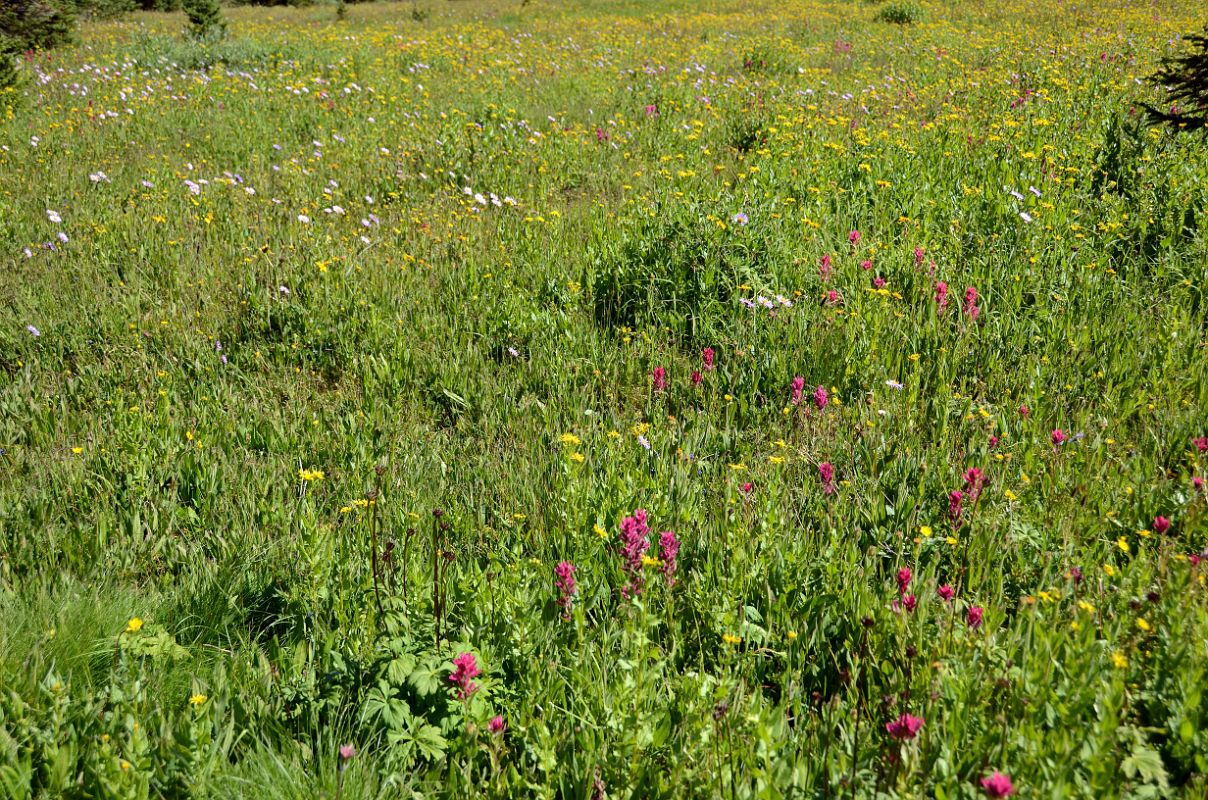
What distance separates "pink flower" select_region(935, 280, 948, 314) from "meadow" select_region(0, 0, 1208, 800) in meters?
0.02

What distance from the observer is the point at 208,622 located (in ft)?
8.47

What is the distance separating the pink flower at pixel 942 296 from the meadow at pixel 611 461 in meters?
0.02

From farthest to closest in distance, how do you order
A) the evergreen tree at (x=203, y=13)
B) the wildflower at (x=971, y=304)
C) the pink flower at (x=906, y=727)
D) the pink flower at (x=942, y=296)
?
the evergreen tree at (x=203, y=13) < the pink flower at (x=942, y=296) < the wildflower at (x=971, y=304) < the pink flower at (x=906, y=727)

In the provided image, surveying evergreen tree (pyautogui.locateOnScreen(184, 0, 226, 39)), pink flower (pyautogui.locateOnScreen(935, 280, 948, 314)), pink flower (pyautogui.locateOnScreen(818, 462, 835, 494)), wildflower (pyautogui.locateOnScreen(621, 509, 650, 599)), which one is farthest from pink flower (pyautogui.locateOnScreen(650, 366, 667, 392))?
evergreen tree (pyautogui.locateOnScreen(184, 0, 226, 39))

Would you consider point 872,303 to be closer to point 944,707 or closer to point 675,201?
point 675,201

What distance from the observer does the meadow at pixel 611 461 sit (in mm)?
2004

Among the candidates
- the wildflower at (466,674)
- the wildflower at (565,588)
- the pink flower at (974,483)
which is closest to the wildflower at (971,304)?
the pink flower at (974,483)

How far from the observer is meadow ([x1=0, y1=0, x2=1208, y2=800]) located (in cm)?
200

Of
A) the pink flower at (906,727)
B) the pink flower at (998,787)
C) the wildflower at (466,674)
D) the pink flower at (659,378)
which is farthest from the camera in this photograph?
the pink flower at (659,378)

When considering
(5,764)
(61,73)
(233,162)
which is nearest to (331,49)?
(61,73)

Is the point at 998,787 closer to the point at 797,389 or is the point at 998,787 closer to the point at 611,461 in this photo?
the point at 611,461

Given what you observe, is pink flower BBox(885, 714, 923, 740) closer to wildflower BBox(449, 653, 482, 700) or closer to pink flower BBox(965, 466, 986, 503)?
wildflower BBox(449, 653, 482, 700)

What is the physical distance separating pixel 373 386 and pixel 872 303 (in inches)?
106

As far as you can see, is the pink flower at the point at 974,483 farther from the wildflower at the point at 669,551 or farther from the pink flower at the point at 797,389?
the wildflower at the point at 669,551
